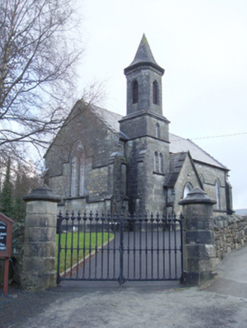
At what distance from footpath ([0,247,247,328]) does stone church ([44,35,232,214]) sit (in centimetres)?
1401

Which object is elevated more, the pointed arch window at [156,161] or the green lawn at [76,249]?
the pointed arch window at [156,161]

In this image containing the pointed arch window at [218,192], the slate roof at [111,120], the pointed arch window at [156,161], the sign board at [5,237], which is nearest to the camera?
the sign board at [5,237]

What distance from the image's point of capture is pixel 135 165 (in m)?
23.0

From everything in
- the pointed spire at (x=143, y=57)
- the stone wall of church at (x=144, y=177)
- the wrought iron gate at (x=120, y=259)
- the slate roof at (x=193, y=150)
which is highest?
the pointed spire at (x=143, y=57)

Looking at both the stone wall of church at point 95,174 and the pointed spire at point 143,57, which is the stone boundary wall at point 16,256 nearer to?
the stone wall of church at point 95,174

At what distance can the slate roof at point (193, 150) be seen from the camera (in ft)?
112

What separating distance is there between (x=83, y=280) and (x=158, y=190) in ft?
52.0

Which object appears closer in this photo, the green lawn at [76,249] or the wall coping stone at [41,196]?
the green lawn at [76,249]

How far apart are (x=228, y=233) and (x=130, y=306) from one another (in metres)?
5.38

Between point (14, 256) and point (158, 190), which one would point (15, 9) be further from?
point (158, 190)

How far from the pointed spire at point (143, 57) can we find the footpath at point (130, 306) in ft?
65.7

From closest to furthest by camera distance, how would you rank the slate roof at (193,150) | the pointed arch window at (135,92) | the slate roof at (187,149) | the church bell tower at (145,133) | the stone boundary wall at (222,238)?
1. the stone boundary wall at (222,238)
2. the church bell tower at (145,133)
3. the pointed arch window at (135,92)
4. the slate roof at (187,149)
5. the slate roof at (193,150)

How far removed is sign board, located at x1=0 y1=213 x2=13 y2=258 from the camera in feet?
22.4

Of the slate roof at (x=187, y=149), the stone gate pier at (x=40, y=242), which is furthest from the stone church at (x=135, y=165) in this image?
the stone gate pier at (x=40, y=242)
